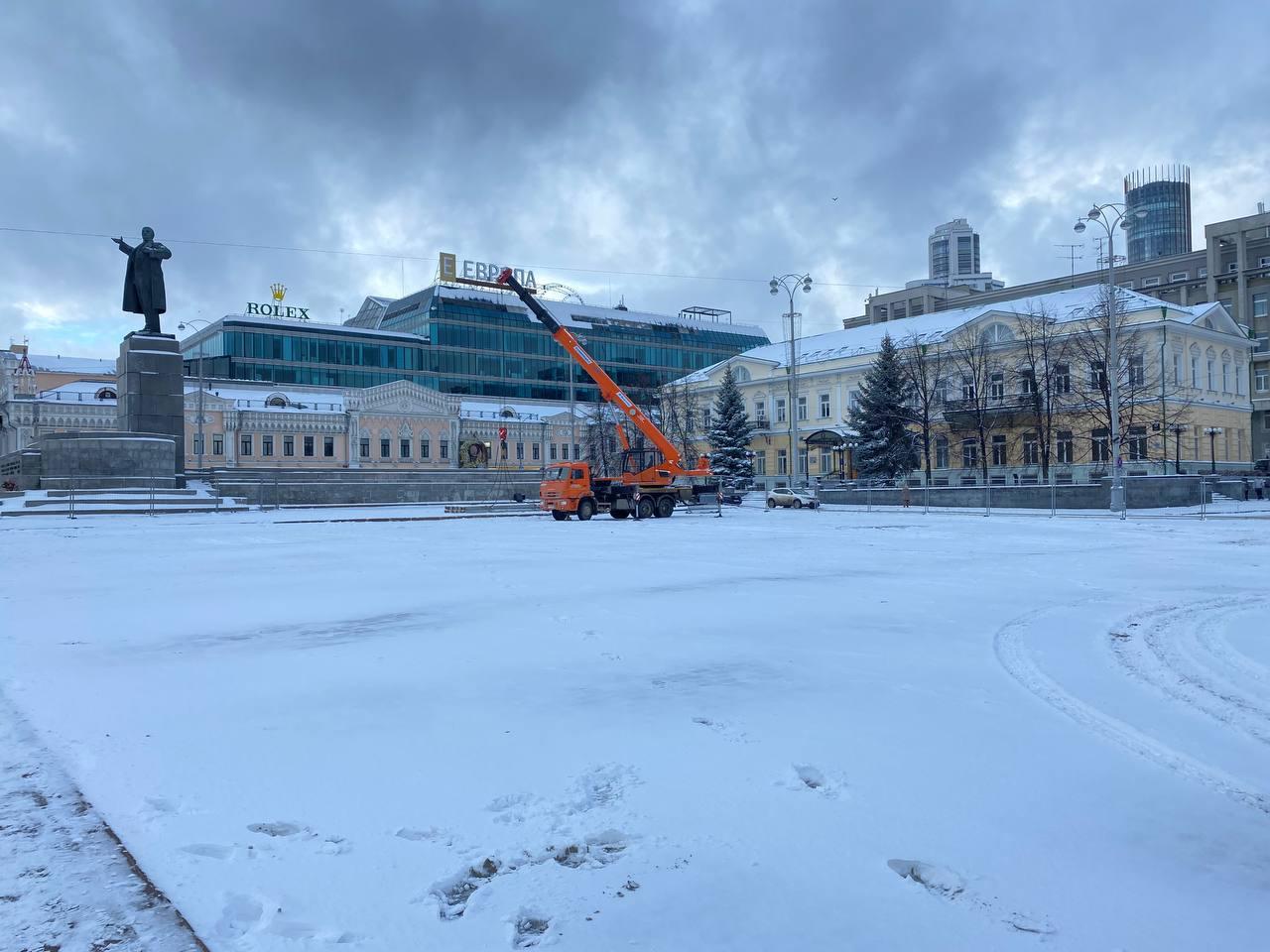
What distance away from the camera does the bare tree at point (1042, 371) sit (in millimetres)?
51094

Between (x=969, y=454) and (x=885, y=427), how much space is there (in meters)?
7.81

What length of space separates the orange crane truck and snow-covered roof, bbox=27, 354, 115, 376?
216 ft

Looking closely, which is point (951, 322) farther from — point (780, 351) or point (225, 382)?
point (225, 382)

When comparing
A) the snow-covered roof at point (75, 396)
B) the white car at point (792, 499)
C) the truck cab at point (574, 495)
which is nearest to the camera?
the truck cab at point (574, 495)

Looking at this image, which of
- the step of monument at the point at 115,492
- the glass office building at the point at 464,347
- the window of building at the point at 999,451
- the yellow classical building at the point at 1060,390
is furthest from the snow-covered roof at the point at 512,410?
the step of monument at the point at 115,492

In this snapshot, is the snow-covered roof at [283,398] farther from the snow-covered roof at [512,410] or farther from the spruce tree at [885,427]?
the spruce tree at [885,427]

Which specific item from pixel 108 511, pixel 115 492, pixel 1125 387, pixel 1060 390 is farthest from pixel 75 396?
pixel 1125 387

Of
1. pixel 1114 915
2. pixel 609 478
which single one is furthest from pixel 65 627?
pixel 609 478

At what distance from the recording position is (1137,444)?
50594mm

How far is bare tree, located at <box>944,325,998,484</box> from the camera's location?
5538 cm

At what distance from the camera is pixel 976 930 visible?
2881 mm

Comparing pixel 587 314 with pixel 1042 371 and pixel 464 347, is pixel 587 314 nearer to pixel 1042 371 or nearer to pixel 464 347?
pixel 464 347

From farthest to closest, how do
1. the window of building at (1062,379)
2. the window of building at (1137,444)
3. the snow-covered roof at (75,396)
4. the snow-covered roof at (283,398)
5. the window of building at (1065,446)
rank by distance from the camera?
the snow-covered roof at (283,398) → the snow-covered roof at (75,396) → the window of building at (1065,446) → the window of building at (1062,379) → the window of building at (1137,444)

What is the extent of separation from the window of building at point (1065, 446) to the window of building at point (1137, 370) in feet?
15.9
